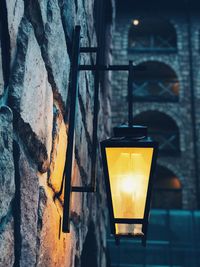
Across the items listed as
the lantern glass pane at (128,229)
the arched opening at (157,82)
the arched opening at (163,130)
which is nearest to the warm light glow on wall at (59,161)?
the lantern glass pane at (128,229)

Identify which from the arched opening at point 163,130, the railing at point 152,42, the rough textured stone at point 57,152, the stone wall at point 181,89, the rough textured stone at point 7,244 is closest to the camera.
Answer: the rough textured stone at point 7,244

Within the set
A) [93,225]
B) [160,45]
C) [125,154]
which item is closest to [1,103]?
[125,154]

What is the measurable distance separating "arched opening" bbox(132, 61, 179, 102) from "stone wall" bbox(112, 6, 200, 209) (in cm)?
21

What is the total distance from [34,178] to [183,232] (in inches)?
358

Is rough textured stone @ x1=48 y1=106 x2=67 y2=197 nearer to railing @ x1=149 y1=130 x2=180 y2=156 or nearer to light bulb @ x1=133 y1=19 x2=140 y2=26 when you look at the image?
railing @ x1=149 y1=130 x2=180 y2=156

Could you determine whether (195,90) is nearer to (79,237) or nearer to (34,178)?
(79,237)

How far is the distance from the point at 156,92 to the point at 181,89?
7.57ft

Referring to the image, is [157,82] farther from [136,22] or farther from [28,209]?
[28,209]

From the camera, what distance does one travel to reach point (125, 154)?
1.85m

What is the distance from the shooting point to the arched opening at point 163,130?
14797mm

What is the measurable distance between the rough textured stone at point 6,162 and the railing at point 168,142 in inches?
546

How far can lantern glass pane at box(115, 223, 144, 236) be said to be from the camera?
184cm

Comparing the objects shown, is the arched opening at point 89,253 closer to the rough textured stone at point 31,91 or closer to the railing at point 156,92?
the rough textured stone at point 31,91

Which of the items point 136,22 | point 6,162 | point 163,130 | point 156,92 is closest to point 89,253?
point 6,162
